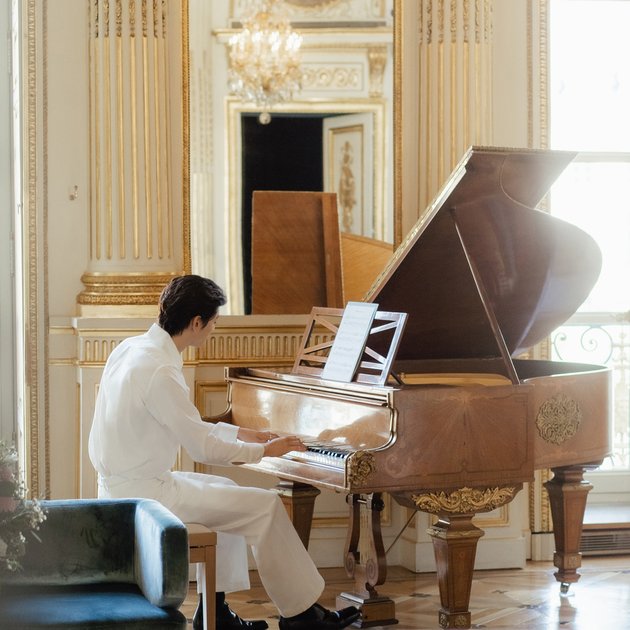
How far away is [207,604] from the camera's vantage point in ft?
11.8

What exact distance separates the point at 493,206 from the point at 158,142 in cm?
162

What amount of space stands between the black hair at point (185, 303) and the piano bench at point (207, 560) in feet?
2.23

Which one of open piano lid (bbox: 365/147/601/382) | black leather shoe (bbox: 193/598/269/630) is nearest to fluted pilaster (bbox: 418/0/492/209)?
open piano lid (bbox: 365/147/601/382)

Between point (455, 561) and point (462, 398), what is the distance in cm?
60

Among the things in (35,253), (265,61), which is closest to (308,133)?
(265,61)

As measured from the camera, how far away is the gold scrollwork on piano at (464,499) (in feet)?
13.3

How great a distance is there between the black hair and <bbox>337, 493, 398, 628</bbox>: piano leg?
94cm

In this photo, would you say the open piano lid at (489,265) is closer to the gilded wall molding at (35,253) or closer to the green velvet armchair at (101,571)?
the green velvet armchair at (101,571)

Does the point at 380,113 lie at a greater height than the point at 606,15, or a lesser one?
lesser

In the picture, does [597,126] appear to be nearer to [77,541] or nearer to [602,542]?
[602,542]

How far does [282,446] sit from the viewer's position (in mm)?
3947

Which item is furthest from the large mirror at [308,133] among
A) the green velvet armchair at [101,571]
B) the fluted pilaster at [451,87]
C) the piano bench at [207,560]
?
the green velvet armchair at [101,571]

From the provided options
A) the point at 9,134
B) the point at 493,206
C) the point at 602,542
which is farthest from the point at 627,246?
the point at 9,134

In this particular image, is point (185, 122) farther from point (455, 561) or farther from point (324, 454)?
point (455, 561)
